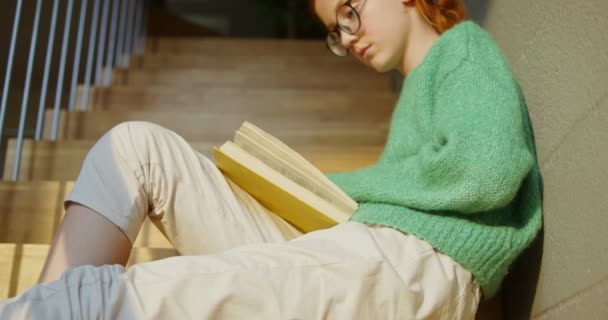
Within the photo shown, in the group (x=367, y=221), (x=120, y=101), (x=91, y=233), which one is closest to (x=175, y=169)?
(x=91, y=233)

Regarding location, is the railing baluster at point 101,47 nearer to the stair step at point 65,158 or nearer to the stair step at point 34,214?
the stair step at point 65,158

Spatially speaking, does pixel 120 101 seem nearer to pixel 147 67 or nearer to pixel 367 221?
pixel 147 67

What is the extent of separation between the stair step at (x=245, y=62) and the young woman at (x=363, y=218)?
1.76 meters

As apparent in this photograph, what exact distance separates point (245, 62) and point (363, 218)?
2.15 m

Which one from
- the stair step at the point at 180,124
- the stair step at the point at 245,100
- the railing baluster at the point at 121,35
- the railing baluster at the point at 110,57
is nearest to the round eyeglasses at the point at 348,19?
the stair step at the point at 180,124

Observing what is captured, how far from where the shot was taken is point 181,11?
534cm

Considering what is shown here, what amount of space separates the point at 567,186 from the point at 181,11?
478 centimetres

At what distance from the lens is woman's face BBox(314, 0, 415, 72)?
1208mm

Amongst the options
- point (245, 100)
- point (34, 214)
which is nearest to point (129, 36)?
point (245, 100)

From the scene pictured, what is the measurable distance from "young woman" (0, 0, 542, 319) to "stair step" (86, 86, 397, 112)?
120cm

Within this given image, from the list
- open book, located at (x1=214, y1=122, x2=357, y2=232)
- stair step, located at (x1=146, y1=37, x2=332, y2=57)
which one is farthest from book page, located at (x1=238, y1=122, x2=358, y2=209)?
stair step, located at (x1=146, y1=37, x2=332, y2=57)

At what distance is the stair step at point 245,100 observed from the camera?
246cm

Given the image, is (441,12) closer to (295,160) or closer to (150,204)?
(295,160)

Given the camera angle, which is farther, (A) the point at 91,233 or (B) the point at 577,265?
(A) the point at 91,233
